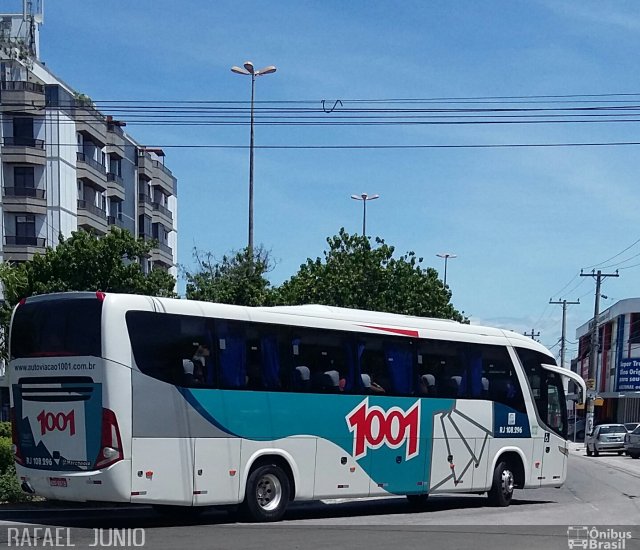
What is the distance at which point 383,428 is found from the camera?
17.9 m

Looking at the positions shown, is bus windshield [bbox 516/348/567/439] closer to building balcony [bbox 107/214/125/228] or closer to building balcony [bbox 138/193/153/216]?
building balcony [bbox 107/214/125/228]

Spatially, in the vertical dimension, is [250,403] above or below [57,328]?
below

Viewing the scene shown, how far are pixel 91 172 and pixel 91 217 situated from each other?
2.81 meters

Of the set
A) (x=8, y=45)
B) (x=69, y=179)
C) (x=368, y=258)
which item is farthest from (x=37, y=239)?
(x=368, y=258)

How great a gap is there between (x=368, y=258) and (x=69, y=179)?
22.9 meters

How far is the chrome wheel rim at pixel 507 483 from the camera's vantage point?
2034 cm

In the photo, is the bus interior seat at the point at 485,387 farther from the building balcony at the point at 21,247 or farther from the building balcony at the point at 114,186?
the building balcony at the point at 114,186

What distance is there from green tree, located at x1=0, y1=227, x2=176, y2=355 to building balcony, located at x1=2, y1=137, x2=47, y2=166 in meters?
22.5

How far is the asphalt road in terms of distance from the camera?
43.8ft

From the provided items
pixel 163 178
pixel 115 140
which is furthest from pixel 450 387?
pixel 163 178

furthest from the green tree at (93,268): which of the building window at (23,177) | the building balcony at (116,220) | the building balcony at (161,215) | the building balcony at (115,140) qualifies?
the building balcony at (161,215)

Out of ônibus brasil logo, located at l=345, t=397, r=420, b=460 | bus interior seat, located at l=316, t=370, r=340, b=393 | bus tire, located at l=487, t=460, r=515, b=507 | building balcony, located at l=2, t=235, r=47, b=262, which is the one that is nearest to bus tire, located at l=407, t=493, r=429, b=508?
bus tire, located at l=487, t=460, r=515, b=507

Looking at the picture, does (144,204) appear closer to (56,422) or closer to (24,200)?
(24,200)

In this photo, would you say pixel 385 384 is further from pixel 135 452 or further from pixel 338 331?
pixel 135 452
